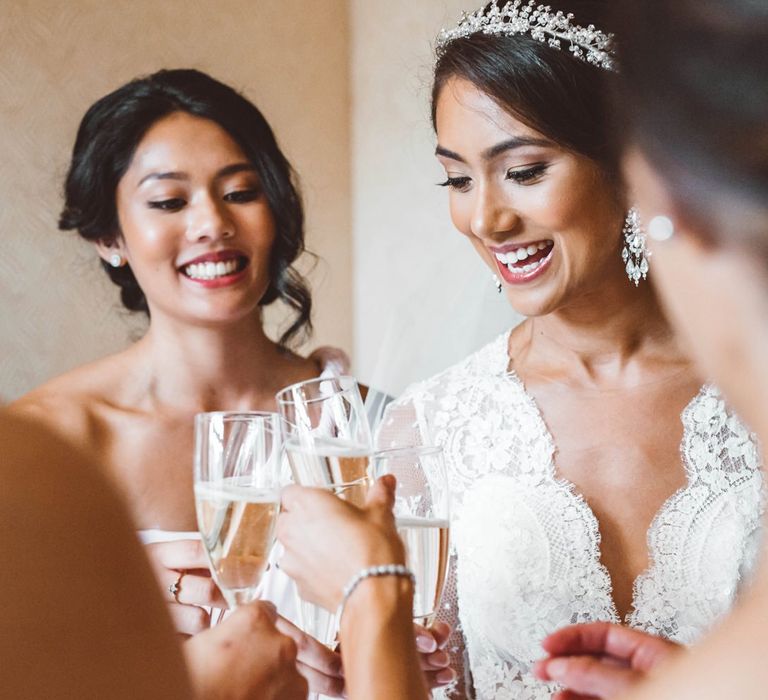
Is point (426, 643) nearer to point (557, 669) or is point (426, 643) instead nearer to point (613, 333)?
point (557, 669)

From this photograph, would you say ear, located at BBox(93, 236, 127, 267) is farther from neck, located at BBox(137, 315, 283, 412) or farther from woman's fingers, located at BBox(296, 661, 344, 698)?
woman's fingers, located at BBox(296, 661, 344, 698)

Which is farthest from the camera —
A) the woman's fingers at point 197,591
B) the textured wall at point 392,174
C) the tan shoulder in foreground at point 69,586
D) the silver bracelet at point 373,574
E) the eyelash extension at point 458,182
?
the textured wall at point 392,174

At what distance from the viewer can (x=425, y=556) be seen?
101cm

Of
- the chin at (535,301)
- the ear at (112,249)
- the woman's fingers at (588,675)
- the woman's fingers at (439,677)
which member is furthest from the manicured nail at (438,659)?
the ear at (112,249)

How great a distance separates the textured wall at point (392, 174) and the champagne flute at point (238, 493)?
1841 mm

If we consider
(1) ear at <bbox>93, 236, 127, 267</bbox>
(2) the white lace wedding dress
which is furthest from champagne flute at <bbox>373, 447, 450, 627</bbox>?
(1) ear at <bbox>93, 236, 127, 267</bbox>

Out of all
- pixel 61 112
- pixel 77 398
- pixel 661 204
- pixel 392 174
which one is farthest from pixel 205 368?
pixel 661 204

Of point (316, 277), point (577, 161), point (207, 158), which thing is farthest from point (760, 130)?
point (316, 277)

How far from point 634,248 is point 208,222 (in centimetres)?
90

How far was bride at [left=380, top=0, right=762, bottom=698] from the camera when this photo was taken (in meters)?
1.47

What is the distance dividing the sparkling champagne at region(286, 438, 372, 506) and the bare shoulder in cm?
116

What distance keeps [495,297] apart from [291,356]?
0.53 metres

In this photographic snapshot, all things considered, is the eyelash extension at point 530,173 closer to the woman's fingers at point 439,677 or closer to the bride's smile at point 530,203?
the bride's smile at point 530,203

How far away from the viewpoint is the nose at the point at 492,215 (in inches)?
58.6
